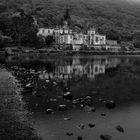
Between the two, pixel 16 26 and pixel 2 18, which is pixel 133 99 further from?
pixel 2 18

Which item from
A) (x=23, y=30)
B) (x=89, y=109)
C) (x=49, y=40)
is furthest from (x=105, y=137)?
(x=49, y=40)

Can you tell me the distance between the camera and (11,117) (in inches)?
869

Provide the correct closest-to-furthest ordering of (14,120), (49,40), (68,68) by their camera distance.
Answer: (14,120), (68,68), (49,40)

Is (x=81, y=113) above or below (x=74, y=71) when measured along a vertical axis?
above

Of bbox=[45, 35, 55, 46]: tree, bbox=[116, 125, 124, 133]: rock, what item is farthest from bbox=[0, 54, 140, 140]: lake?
bbox=[45, 35, 55, 46]: tree

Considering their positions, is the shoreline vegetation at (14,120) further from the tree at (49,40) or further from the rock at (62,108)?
the tree at (49,40)

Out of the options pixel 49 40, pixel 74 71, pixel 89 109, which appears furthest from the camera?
pixel 49 40

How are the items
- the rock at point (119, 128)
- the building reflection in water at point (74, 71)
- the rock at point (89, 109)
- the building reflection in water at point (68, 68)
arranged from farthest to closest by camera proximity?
the building reflection in water at point (68, 68)
the building reflection in water at point (74, 71)
the rock at point (89, 109)
the rock at point (119, 128)

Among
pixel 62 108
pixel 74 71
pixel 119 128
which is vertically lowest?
pixel 74 71

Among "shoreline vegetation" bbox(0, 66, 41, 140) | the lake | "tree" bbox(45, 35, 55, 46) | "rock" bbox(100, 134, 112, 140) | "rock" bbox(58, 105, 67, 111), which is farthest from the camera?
"tree" bbox(45, 35, 55, 46)

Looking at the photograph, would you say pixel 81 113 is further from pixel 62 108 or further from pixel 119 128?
pixel 119 128

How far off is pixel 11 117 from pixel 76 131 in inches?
207

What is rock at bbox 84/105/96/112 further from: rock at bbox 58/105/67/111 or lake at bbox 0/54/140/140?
rock at bbox 58/105/67/111

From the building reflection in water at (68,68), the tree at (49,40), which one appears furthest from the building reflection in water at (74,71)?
the tree at (49,40)
